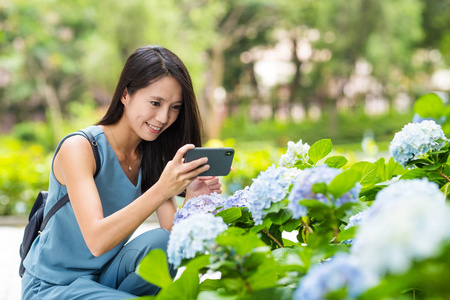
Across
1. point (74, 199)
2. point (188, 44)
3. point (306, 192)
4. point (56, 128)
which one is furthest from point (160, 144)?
point (56, 128)

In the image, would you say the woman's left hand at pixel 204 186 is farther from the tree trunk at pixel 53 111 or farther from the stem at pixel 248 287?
the tree trunk at pixel 53 111

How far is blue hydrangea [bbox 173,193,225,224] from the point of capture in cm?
114

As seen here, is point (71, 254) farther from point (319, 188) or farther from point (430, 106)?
point (430, 106)

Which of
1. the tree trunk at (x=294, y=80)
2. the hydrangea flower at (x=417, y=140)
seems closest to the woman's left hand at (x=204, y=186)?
the hydrangea flower at (x=417, y=140)

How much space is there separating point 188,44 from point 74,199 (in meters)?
11.6

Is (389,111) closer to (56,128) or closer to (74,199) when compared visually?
(56,128)

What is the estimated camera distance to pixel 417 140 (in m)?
1.14

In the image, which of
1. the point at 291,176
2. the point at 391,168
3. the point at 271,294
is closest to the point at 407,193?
the point at 271,294

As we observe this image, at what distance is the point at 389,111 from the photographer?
17.0m

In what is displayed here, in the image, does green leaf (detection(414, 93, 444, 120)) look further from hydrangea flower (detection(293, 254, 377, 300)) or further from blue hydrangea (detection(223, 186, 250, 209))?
hydrangea flower (detection(293, 254, 377, 300))

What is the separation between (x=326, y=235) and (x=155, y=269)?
30 cm

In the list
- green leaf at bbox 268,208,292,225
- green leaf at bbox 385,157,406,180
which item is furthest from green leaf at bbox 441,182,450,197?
green leaf at bbox 268,208,292,225

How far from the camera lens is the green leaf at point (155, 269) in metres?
0.82

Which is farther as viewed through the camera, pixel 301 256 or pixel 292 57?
pixel 292 57
